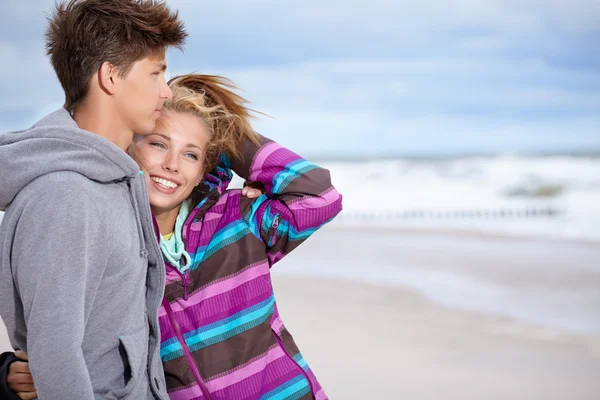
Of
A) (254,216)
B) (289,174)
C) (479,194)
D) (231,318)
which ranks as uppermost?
(289,174)

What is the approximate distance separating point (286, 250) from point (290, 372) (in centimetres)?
35

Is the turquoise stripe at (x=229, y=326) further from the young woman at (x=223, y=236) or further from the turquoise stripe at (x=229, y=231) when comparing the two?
the turquoise stripe at (x=229, y=231)

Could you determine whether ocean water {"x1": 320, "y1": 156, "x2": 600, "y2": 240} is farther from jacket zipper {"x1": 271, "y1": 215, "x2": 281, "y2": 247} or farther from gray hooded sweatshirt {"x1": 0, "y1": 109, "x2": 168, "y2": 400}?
gray hooded sweatshirt {"x1": 0, "y1": 109, "x2": 168, "y2": 400}

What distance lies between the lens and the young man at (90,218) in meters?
1.52

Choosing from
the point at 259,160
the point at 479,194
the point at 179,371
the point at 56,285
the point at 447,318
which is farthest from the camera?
the point at 479,194

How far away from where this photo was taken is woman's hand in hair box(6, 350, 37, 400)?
5.85 ft

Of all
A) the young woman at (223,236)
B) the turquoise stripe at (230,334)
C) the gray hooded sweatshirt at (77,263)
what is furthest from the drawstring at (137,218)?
the turquoise stripe at (230,334)

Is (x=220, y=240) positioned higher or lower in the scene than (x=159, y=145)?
lower

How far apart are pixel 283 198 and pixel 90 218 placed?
0.75m

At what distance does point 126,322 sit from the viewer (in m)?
1.74

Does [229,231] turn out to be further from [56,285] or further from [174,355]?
[56,285]

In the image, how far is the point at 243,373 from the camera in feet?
6.81

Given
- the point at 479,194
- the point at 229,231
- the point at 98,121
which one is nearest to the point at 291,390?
the point at 229,231

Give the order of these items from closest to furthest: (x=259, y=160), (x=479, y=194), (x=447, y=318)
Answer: (x=259, y=160)
(x=447, y=318)
(x=479, y=194)
